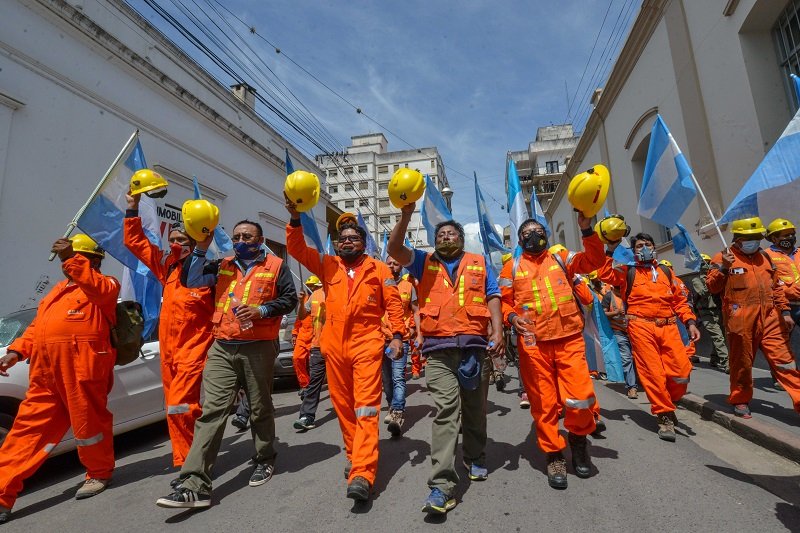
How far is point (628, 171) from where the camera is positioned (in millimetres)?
14258

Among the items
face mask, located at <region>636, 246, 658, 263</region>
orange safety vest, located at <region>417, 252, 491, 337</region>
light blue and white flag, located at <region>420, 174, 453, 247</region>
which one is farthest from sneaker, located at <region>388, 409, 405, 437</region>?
light blue and white flag, located at <region>420, 174, 453, 247</region>

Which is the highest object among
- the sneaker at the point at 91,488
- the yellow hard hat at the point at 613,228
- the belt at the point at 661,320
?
the yellow hard hat at the point at 613,228

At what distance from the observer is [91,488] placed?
139 inches

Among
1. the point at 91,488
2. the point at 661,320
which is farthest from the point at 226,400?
the point at 661,320

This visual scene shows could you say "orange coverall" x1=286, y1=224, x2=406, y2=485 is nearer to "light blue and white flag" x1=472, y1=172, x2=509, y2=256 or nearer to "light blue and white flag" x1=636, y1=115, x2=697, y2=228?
"light blue and white flag" x1=636, y1=115, x2=697, y2=228

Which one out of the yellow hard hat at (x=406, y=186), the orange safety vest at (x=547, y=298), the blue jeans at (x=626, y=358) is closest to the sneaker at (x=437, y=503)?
the orange safety vest at (x=547, y=298)

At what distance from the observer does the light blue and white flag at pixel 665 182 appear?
4.69 m

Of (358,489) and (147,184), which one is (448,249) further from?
(147,184)

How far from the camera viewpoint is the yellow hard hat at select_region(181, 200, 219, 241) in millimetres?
3666

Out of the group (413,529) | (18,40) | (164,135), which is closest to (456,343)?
(413,529)

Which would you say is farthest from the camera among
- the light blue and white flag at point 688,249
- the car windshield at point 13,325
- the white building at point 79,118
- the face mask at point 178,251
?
the white building at point 79,118

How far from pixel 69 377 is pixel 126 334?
512 millimetres

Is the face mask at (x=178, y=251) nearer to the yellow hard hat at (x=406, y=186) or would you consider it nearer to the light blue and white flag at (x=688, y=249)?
the yellow hard hat at (x=406, y=186)

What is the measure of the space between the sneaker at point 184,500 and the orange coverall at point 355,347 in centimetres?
104
